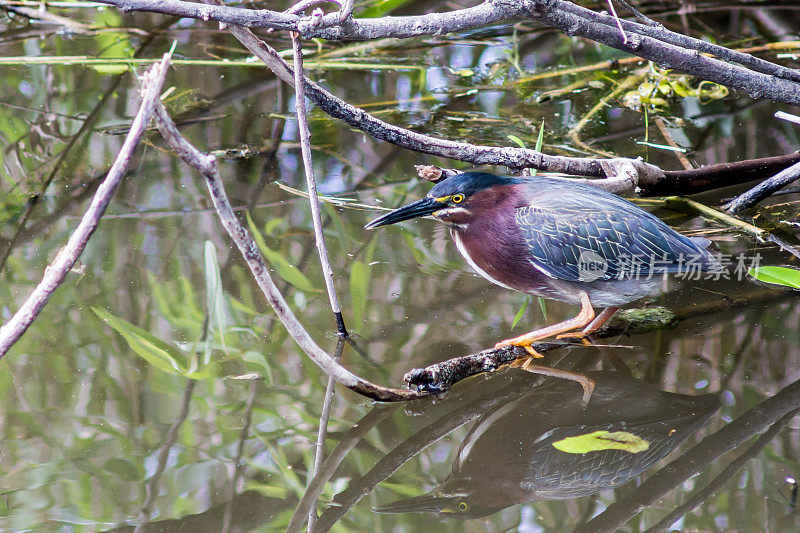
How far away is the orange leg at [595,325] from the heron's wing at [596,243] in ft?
0.82

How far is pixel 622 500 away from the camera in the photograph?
2.96 metres

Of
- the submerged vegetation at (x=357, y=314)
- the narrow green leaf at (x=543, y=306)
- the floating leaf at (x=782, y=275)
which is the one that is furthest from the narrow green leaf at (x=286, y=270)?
the floating leaf at (x=782, y=275)

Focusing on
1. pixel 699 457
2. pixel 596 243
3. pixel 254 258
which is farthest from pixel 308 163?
pixel 699 457

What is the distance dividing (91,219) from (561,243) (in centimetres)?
249

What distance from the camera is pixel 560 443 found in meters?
3.26

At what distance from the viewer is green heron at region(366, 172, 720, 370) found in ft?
13.2

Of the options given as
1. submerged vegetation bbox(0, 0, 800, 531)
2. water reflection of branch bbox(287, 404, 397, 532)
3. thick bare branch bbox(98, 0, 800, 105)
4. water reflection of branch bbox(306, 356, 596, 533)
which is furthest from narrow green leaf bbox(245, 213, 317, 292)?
thick bare branch bbox(98, 0, 800, 105)

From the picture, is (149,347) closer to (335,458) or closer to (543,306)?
(335,458)

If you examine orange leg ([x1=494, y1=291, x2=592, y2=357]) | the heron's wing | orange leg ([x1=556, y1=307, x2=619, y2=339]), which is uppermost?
the heron's wing

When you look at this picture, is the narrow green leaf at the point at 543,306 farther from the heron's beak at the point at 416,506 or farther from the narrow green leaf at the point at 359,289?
the heron's beak at the point at 416,506

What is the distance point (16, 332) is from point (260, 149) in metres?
3.69

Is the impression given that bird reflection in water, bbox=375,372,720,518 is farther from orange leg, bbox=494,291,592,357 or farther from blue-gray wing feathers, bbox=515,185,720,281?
blue-gray wing feathers, bbox=515,185,720,281

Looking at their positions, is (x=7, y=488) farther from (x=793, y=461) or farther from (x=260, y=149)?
(x=260, y=149)

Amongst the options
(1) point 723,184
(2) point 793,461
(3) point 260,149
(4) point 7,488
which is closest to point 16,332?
(4) point 7,488
